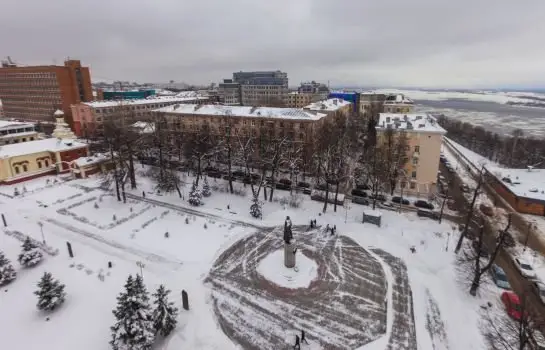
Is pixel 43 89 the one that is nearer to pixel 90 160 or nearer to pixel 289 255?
pixel 90 160

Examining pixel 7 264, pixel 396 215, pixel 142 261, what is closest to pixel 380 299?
pixel 396 215

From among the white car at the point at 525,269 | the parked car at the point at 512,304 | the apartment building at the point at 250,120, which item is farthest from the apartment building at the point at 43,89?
the white car at the point at 525,269

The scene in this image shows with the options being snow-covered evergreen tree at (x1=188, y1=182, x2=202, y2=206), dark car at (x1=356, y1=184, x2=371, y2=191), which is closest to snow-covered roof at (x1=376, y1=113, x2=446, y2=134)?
dark car at (x1=356, y1=184, x2=371, y2=191)

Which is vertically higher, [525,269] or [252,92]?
[252,92]

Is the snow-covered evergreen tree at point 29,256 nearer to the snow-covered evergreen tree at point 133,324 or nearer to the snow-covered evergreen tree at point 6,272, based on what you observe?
the snow-covered evergreen tree at point 6,272

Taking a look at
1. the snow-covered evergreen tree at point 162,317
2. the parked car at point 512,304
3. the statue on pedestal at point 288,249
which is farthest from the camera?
the statue on pedestal at point 288,249

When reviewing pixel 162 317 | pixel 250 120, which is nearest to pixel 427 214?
pixel 162 317

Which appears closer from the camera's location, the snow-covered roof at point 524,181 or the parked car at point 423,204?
the parked car at point 423,204
